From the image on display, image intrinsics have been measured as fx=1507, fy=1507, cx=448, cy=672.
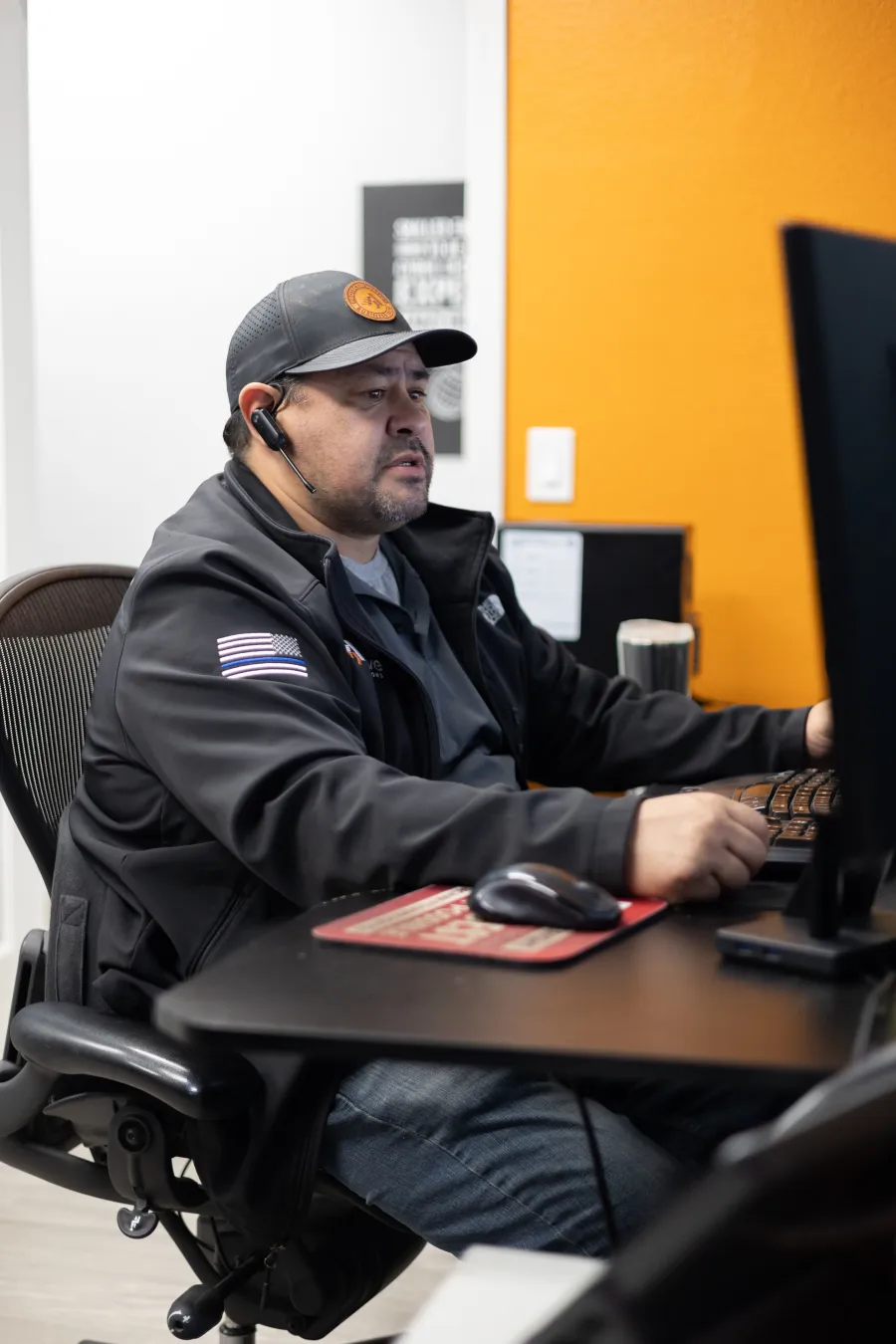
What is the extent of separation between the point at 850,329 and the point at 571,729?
1196 mm

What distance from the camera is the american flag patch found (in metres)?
1.36

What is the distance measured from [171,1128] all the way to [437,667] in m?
0.66

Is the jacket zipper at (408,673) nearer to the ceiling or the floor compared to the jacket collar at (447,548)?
nearer to the floor

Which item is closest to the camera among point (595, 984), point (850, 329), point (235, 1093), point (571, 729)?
point (850, 329)

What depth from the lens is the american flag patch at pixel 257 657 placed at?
1363 mm

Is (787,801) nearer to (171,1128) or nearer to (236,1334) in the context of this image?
(171,1128)

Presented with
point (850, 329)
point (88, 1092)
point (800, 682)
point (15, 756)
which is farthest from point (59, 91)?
point (850, 329)

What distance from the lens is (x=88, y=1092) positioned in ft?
4.49

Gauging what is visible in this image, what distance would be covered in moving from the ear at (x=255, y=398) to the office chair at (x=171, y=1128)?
37cm

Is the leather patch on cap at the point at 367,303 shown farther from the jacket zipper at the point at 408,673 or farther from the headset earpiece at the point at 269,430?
the jacket zipper at the point at 408,673

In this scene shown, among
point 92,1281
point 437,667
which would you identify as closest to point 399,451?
point 437,667

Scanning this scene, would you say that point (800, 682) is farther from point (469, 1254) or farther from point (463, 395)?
point (469, 1254)

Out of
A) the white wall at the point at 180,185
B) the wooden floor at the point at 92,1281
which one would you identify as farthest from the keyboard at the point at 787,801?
the white wall at the point at 180,185

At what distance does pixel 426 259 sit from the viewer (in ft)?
12.1
